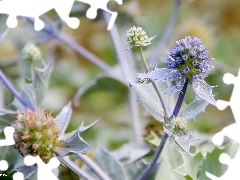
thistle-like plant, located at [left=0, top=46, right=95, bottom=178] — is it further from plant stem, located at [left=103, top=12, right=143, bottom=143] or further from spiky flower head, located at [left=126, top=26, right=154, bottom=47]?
plant stem, located at [left=103, top=12, right=143, bottom=143]

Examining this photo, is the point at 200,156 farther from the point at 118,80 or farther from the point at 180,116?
the point at 118,80

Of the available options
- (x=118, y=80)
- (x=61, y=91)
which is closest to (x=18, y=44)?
(x=118, y=80)

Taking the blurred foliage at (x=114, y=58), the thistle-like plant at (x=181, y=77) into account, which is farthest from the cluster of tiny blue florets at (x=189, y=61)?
the blurred foliage at (x=114, y=58)

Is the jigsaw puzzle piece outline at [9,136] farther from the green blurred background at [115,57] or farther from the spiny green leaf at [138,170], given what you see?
the green blurred background at [115,57]

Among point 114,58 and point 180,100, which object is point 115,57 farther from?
point 180,100

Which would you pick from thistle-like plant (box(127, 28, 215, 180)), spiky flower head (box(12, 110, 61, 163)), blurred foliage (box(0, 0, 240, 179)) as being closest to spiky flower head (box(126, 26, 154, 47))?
thistle-like plant (box(127, 28, 215, 180))

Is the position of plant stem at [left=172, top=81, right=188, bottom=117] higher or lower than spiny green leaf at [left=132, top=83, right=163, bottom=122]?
lower
